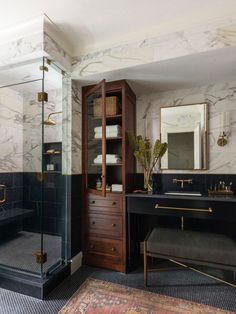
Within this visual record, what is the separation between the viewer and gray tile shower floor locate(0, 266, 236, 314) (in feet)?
5.46

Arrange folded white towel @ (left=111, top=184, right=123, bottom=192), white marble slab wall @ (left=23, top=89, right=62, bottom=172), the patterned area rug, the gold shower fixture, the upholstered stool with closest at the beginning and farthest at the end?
the patterned area rug
the upholstered stool
folded white towel @ (left=111, top=184, right=123, bottom=192)
the gold shower fixture
white marble slab wall @ (left=23, top=89, right=62, bottom=172)

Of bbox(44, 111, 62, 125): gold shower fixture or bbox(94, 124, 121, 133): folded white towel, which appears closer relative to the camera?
bbox(94, 124, 121, 133): folded white towel

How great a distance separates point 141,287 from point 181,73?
2.27 metres

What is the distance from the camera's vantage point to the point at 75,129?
7.57 feet

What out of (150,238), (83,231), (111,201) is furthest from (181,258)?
(83,231)

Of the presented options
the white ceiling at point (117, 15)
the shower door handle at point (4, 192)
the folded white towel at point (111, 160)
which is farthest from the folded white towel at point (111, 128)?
the shower door handle at point (4, 192)

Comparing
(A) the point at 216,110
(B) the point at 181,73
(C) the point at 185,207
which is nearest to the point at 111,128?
(B) the point at 181,73

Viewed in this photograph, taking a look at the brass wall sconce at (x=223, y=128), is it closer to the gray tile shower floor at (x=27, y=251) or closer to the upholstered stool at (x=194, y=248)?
the upholstered stool at (x=194, y=248)

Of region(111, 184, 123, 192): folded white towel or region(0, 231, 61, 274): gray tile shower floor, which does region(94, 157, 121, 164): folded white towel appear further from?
region(0, 231, 61, 274): gray tile shower floor

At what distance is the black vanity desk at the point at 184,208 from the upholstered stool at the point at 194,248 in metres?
0.20

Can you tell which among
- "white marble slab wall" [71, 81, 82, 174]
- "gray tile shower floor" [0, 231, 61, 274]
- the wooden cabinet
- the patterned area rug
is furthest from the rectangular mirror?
"gray tile shower floor" [0, 231, 61, 274]

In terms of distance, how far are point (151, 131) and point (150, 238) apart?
1360 millimetres

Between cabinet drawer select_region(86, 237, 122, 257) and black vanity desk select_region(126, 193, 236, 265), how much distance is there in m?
0.13

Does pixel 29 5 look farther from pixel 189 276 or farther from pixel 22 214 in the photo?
pixel 189 276
